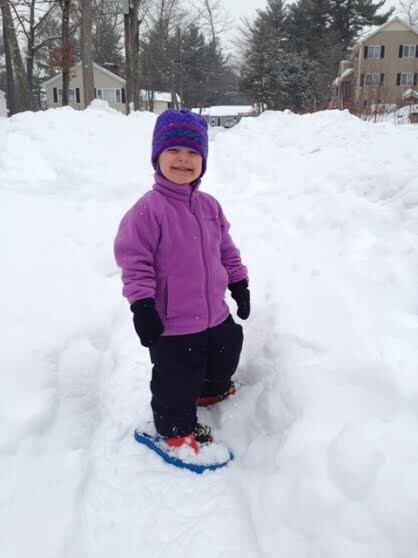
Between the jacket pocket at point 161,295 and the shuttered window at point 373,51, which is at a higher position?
the shuttered window at point 373,51

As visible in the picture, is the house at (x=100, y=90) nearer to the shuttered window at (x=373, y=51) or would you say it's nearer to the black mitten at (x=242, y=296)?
the shuttered window at (x=373, y=51)

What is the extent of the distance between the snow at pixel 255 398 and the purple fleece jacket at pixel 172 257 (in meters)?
0.59

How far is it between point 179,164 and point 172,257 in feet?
1.37

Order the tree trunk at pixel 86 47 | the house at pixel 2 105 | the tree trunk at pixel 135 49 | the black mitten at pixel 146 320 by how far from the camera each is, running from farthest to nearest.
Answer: the house at pixel 2 105 → the tree trunk at pixel 135 49 → the tree trunk at pixel 86 47 → the black mitten at pixel 146 320

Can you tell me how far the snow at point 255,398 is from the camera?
1.61m

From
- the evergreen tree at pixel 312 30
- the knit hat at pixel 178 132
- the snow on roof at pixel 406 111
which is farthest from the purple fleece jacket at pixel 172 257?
the evergreen tree at pixel 312 30

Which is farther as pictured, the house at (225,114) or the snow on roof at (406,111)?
the house at (225,114)

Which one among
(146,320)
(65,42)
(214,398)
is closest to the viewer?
(146,320)

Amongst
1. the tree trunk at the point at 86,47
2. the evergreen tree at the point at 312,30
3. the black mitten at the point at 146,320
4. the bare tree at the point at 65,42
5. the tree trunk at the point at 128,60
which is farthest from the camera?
the evergreen tree at the point at 312,30

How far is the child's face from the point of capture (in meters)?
2.00

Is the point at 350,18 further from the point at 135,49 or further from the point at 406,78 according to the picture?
the point at 135,49

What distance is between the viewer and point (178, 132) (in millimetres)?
1973

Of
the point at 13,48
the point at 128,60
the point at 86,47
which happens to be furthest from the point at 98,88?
the point at 86,47

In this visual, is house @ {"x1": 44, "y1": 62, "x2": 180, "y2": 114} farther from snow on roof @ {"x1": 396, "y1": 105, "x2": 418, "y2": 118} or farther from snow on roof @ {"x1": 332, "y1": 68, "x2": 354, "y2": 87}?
snow on roof @ {"x1": 396, "y1": 105, "x2": 418, "y2": 118}
